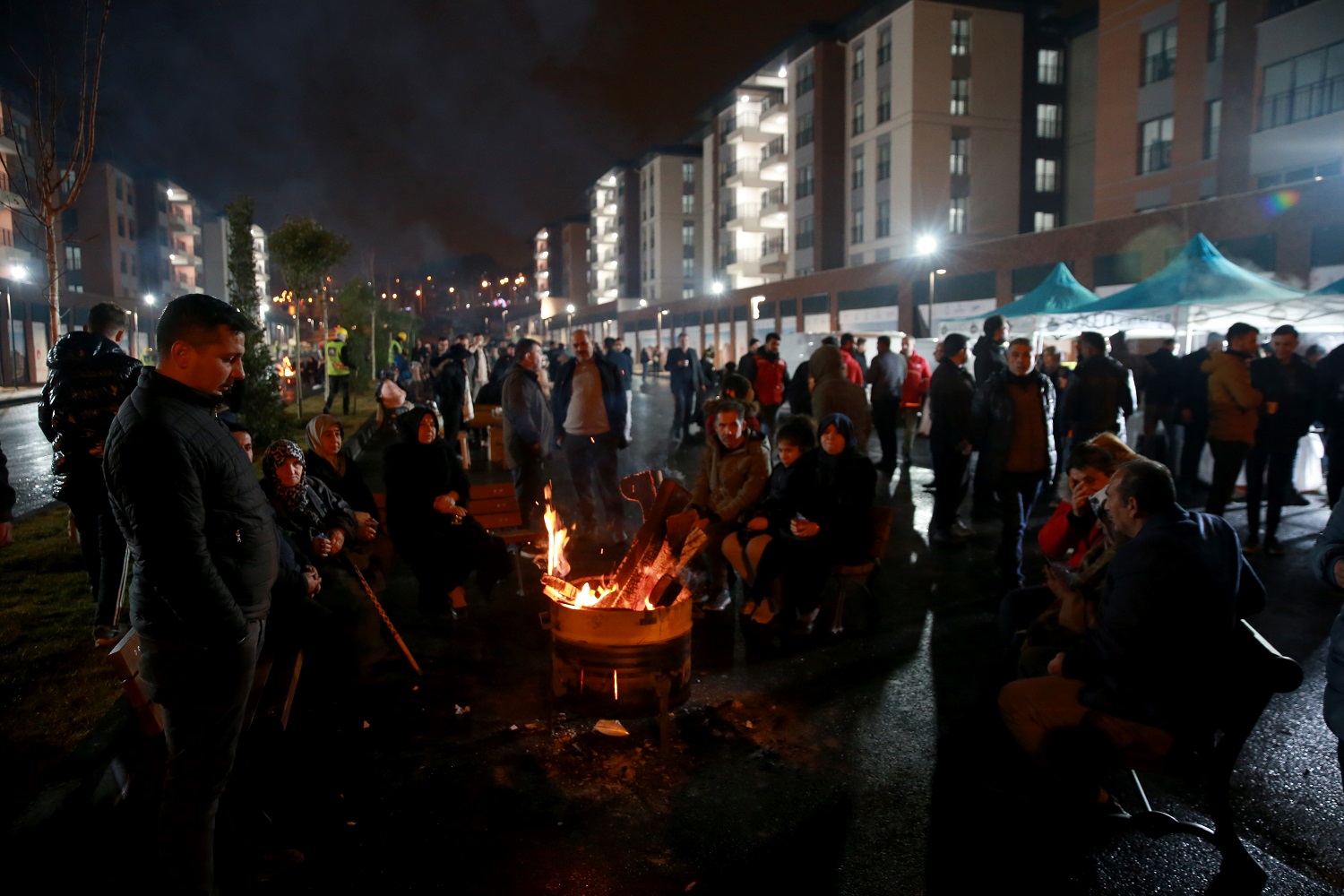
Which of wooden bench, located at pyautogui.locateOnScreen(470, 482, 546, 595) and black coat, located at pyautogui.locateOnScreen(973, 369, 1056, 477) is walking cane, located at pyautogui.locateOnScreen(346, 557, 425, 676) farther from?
black coat, located at pyautogui.locateOnScreen(973, 369, 1056, 477)

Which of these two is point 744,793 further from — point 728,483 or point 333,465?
point 333,465

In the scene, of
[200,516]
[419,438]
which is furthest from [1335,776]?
[419,438]

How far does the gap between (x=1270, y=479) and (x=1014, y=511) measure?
3.14 metres

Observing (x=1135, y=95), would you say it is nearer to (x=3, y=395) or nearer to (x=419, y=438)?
(x=419, y=438)

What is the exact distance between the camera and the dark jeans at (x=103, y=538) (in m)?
5.15

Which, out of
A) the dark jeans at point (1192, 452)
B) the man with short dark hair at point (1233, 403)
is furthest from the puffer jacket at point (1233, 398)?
the dark jeans at point (1192, 452)

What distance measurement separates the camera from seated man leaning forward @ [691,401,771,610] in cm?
641

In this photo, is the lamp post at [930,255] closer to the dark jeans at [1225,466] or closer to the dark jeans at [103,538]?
the dark jeans at [1225,466]

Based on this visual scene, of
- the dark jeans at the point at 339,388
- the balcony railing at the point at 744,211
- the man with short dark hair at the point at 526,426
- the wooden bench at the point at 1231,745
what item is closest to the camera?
A: the wooden bench at the point at 1231,745

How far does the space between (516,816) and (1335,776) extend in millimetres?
3909

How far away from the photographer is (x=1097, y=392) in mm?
8930

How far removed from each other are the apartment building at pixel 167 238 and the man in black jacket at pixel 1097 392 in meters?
74.4

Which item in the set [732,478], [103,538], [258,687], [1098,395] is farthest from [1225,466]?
[103,538]

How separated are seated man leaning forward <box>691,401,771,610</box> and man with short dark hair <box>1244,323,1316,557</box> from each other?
508cm
